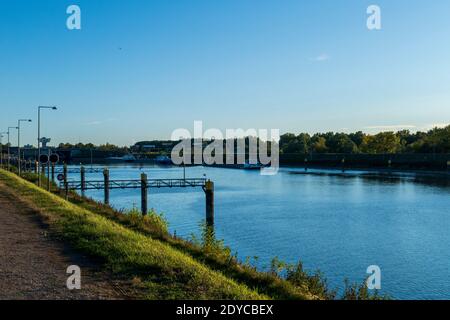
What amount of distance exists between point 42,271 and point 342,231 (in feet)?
97.0

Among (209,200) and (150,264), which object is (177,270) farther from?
(209,200)

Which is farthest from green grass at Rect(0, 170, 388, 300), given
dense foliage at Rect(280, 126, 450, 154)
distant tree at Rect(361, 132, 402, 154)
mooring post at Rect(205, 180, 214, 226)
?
distant tree at Rect(361, 132, 402, 154)

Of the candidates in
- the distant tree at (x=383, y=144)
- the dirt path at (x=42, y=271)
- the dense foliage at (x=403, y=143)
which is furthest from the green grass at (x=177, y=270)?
the distant tree at (x=383, y=144)

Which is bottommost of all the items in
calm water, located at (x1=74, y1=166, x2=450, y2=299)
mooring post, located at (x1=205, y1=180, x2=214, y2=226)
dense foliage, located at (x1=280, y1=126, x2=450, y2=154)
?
calm water, located at (x1=74, y1=166, x2=450, y2=299)

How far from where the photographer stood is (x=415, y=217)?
45688 mm

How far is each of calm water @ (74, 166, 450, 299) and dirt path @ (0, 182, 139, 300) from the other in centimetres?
1317

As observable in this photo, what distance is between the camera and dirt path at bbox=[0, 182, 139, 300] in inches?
398

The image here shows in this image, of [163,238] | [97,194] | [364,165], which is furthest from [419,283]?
[364,165]

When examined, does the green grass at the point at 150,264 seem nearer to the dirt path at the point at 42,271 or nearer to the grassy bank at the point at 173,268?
the grassy bank at the point at 173,268

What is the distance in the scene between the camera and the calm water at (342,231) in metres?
24.7

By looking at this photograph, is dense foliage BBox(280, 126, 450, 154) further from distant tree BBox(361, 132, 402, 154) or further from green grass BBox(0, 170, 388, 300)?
green grass BBox(0, 170, 388, 300)

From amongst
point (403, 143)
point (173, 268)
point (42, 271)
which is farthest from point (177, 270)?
point (403, 143)

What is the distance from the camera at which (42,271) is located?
472 inches

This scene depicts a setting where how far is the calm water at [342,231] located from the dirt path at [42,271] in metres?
13.2
